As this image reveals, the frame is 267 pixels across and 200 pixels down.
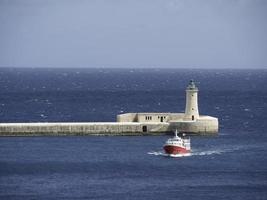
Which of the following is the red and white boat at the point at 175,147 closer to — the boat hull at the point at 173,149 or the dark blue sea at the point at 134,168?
the boat hull at the point at 173,149

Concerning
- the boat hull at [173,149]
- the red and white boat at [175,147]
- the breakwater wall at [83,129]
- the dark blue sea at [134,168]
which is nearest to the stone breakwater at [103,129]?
the breakwater wall at [83,129]

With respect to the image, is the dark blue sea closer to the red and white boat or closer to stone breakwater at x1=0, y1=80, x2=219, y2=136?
the red and white boat

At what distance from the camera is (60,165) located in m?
95.2

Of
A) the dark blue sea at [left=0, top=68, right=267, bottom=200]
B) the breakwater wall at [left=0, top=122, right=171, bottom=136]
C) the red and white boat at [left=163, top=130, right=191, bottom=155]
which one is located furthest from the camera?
the breakwater wall at [left=0, top=122, right=171, bottom=136]

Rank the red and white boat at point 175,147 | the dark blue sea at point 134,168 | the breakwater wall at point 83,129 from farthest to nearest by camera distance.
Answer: the breakwater wall at point 83,129 → the red and white boat at point 175,147 → the dark blue sea at point 134,168

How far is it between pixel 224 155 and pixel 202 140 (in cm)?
983

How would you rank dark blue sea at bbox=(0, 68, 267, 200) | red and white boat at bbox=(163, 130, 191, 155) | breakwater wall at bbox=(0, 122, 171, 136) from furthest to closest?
breakwater wall at bbox=(0, 122, 171, 136) → red and white boat at bbox=(163, 130, 191, 155) → dark blue sea at bbox=(0, 68, 267, 200)

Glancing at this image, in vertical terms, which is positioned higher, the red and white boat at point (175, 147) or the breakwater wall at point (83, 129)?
the breakwater wall at point (83, 129)

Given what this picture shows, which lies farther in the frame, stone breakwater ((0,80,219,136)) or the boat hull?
stone breakwater ((0,80,219,136))

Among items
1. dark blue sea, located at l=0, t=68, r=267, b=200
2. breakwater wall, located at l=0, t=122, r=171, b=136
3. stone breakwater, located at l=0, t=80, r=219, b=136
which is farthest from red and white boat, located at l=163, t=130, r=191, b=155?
breakwater wall, located at l=0, t=122, r=171, b=136

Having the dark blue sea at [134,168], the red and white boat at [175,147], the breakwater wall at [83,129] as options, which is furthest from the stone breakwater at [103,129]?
the red and white boat at [175,147]

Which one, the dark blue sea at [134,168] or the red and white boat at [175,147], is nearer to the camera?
the dark blue sea at [134,168]

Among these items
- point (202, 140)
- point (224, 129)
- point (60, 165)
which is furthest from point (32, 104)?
point (60, 165)

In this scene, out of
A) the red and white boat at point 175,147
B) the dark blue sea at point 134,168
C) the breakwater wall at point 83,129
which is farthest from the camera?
the breakwater wall at point 83,129
